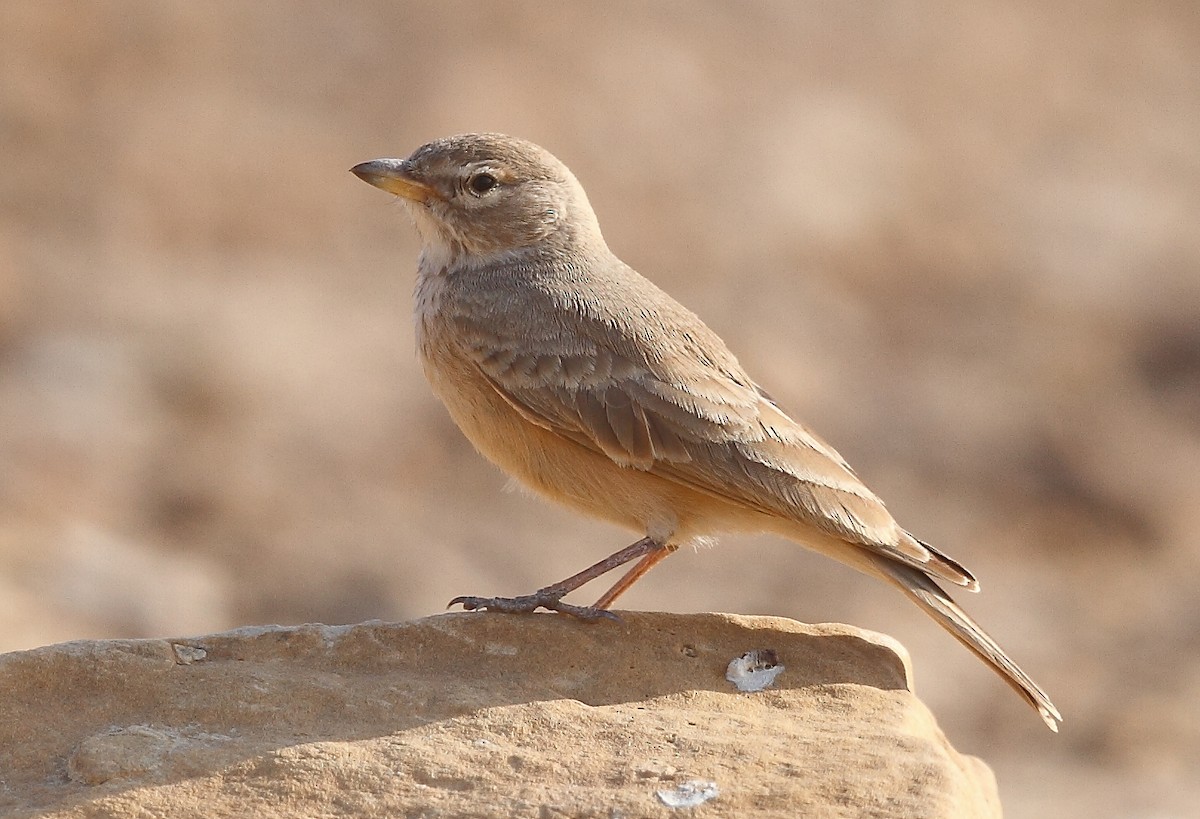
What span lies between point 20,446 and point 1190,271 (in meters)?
12.8

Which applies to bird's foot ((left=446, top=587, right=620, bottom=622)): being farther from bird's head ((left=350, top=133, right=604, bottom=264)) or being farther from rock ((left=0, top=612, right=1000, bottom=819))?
bird's head ((left=350, top=133, right=604, bottom=264))

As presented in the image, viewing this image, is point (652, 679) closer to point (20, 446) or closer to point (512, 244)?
point (512, 244)

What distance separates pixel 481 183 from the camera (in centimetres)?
670

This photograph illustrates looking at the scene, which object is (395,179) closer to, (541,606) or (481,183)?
(481,183)

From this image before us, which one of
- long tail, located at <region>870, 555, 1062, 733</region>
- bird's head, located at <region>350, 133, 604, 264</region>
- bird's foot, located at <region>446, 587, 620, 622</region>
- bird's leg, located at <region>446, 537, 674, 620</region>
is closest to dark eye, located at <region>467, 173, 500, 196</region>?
bird's head, located at <region>350, 133, 604, 264</region>

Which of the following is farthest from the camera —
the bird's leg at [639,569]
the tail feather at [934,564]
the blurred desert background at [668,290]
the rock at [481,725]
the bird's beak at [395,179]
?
the blurred desert background at [668,290]

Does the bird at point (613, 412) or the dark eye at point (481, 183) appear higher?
the dark eye at point (481, 183)

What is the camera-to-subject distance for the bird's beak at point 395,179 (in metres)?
6.64

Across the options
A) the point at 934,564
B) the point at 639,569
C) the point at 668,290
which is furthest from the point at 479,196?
the point at 668,290

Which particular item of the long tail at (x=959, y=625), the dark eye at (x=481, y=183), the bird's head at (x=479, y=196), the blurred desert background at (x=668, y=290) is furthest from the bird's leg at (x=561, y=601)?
the blurred desert background at (x=668, y=290)

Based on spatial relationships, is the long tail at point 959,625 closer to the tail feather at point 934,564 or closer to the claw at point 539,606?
the tail feather at point 934,564

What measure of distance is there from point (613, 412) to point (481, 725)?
139 centimetres

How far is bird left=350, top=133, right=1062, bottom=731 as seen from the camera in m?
5.77

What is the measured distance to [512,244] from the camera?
6.71 meters
